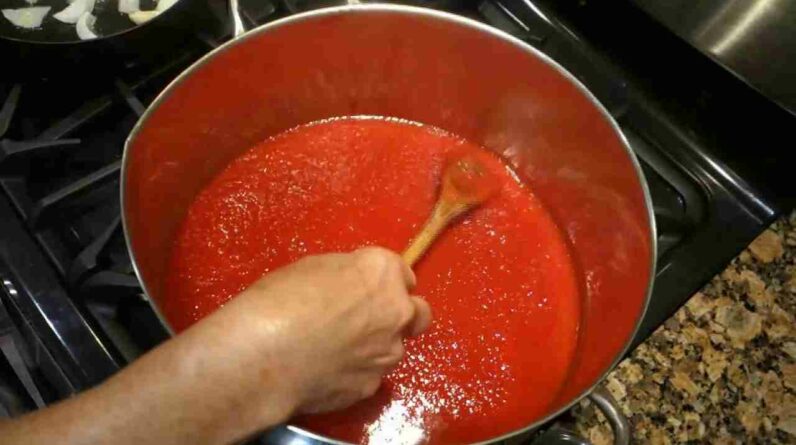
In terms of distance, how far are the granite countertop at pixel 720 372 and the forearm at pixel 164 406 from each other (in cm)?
37

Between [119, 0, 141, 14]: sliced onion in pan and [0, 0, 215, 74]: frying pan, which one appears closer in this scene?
[0, 0, 215, 74]: frying pan

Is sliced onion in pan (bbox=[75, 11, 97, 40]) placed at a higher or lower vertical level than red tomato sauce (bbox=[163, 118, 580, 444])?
higher

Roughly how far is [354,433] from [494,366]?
0.49ft

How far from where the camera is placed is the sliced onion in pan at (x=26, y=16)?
0.81m

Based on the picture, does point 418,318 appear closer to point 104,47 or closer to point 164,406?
point 164,406

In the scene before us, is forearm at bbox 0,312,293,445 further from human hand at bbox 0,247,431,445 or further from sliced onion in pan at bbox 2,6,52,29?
sliced onion in pan at bbox 2,6,52,29

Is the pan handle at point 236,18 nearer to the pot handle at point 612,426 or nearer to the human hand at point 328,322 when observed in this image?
the human hand at point 328,322

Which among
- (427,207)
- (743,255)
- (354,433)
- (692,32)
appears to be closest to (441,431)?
(354,433)

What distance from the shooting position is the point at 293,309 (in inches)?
17.0

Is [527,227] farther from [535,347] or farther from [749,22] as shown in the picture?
[749,22]

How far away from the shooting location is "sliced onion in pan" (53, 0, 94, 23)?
2.67 feet

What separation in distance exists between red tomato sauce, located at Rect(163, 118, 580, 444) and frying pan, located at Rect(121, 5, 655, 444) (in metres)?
0.02

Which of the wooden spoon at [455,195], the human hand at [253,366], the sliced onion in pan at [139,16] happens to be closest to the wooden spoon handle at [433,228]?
the wooden spoon at [455,195]

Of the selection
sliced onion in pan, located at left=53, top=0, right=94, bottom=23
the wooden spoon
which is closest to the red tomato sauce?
the wooden spoon
